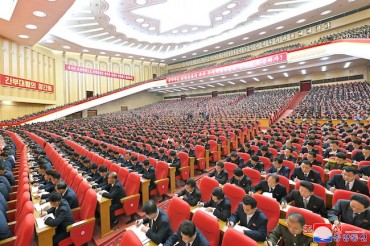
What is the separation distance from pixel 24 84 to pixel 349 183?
63.1 ft

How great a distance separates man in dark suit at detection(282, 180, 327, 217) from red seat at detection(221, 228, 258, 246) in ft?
3.99

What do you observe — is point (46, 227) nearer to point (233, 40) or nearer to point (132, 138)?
point (132, 138)

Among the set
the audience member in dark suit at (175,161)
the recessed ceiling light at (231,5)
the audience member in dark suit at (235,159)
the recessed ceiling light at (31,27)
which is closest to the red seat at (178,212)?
the audience member in dark suit at (175,161)

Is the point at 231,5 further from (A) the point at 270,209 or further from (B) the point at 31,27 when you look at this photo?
(A) the point at 270,209

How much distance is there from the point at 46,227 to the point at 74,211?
0.58 metres

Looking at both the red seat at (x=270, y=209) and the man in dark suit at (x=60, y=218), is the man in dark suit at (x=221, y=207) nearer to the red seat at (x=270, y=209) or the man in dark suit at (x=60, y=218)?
the red seat at (x=270, y=209)

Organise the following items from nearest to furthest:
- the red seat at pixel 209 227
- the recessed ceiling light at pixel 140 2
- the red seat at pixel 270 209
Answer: the red seat at pixel 209 227, the red seat at pixel 270 209, the recessed ceiling light at pixel 140 2

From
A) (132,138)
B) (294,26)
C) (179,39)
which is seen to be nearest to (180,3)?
(179,39)

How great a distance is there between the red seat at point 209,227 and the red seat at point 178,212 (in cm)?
25

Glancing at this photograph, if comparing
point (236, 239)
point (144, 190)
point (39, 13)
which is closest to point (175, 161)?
point (144, 190)

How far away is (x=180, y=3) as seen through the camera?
15.8 meters

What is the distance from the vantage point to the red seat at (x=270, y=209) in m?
2.54

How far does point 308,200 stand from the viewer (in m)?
2.80

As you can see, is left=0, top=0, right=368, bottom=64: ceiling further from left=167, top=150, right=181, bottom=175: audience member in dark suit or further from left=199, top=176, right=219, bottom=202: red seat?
left=199, top=176, right=219, bottom=202: red seat
